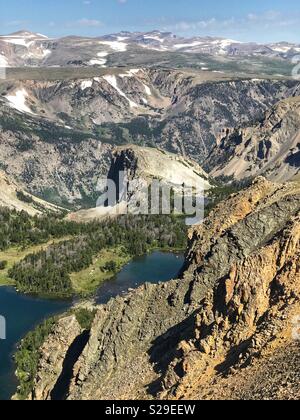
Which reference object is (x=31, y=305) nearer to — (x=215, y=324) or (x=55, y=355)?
(x=55, y=355)

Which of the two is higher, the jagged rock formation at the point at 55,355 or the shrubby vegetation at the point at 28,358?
the jagged rock formation at the point at 55,355

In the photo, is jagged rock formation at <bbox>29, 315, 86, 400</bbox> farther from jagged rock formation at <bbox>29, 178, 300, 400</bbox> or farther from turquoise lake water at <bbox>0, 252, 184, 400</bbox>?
turquoise lake water at <bbox>0, 252, 184, 400</bbox>

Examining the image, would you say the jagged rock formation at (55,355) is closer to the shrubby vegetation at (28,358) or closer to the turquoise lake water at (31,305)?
the shrubby vegetation at (28,358)

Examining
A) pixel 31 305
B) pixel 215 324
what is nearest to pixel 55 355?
pixel 215 324

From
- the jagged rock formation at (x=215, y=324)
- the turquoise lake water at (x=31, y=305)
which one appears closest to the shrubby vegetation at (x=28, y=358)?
the turquoise lake water at (x=31, y=305)

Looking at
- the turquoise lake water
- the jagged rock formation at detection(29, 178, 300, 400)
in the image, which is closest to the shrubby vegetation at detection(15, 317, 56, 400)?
the turquoise lake water

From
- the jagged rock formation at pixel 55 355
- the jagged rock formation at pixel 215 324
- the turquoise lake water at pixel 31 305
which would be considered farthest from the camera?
the turquoise lake water at pixel 31 305
